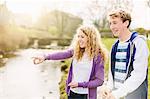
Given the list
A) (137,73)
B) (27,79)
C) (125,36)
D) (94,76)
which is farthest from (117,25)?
(27,79)

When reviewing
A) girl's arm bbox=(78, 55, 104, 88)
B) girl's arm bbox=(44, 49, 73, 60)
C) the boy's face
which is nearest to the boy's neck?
the boy's face

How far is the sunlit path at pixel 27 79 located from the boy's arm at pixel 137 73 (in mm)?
1713

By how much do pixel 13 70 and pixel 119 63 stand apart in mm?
1676

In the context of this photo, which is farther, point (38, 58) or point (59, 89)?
point (59, 89)

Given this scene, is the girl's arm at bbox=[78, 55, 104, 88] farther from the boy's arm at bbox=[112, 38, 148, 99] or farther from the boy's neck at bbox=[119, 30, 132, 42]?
the boy's arm at bbox=[112, 38, 148, 99]

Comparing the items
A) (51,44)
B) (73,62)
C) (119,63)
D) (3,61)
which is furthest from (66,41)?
(119,63)

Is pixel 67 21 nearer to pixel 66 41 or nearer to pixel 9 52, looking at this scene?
pixel 66 41

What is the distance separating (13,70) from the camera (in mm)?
3117

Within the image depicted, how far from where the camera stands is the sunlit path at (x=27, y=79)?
121 inches

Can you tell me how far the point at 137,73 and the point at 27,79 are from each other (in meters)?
1.84

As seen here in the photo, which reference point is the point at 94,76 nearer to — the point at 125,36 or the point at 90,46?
the point at 90,46

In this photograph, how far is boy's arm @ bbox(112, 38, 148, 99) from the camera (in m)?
1.43

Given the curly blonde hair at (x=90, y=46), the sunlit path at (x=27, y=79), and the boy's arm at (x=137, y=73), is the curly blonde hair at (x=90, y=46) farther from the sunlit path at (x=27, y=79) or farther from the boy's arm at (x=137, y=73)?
the sunlit path at (x=27, y=79)

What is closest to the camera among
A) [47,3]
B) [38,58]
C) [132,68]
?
[132,68]
